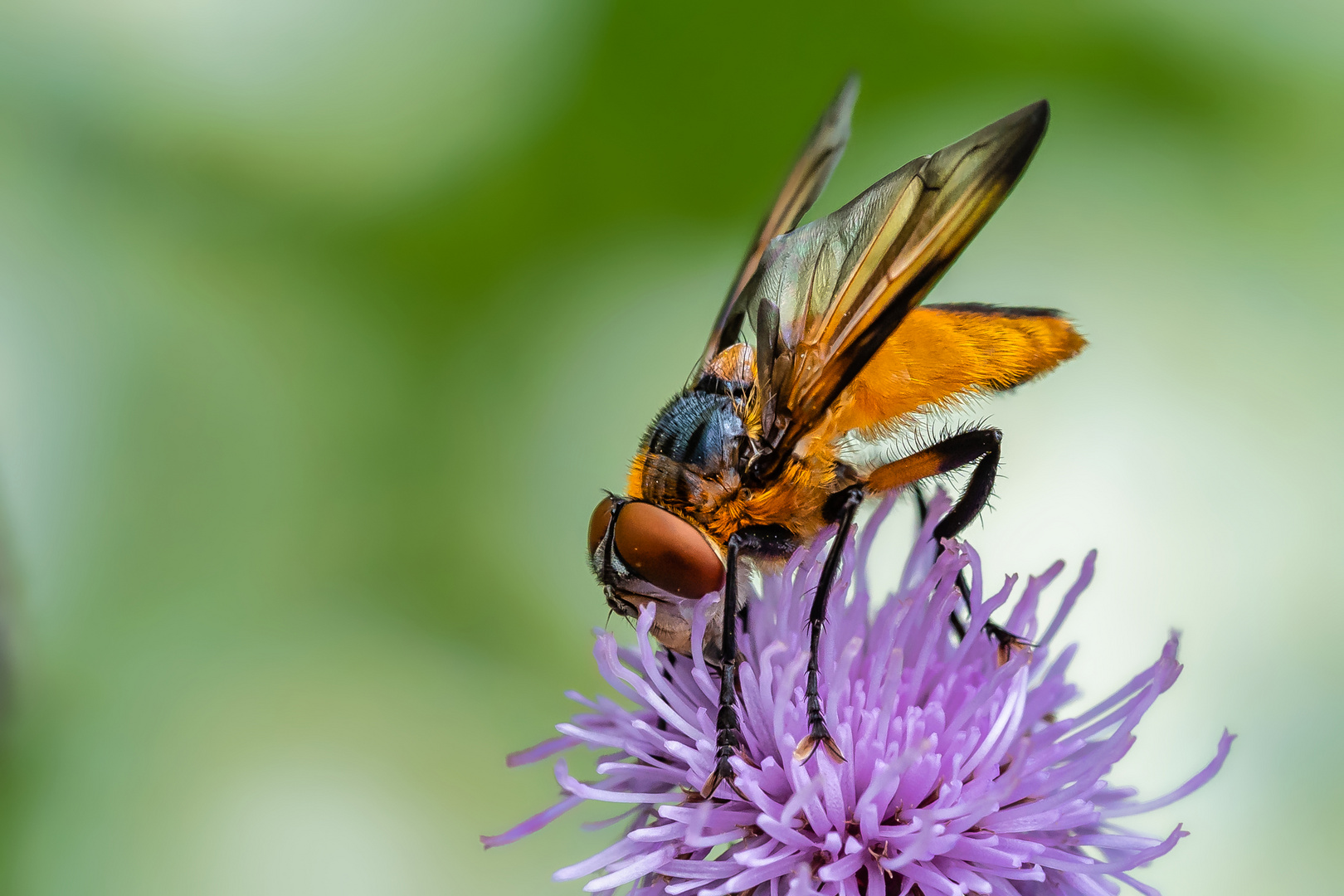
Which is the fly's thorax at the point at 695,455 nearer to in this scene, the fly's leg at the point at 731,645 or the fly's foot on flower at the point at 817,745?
the fly's leg at the point at 731,645

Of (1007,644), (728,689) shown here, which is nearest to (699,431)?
(728,689)

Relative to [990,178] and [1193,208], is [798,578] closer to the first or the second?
[990,178]

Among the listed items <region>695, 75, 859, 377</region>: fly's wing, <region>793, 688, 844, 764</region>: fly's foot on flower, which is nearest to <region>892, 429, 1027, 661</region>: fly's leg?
<region>793, 688, 844, 764</region>: fly's foot on flower

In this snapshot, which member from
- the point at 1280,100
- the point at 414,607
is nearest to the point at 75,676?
the point at 414,607

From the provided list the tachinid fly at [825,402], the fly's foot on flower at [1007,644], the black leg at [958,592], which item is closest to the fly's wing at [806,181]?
the tachinid fly at [825,402]

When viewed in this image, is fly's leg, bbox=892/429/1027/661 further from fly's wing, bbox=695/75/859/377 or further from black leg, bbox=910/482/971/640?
fly's wing, bbox=695/75/859/377
